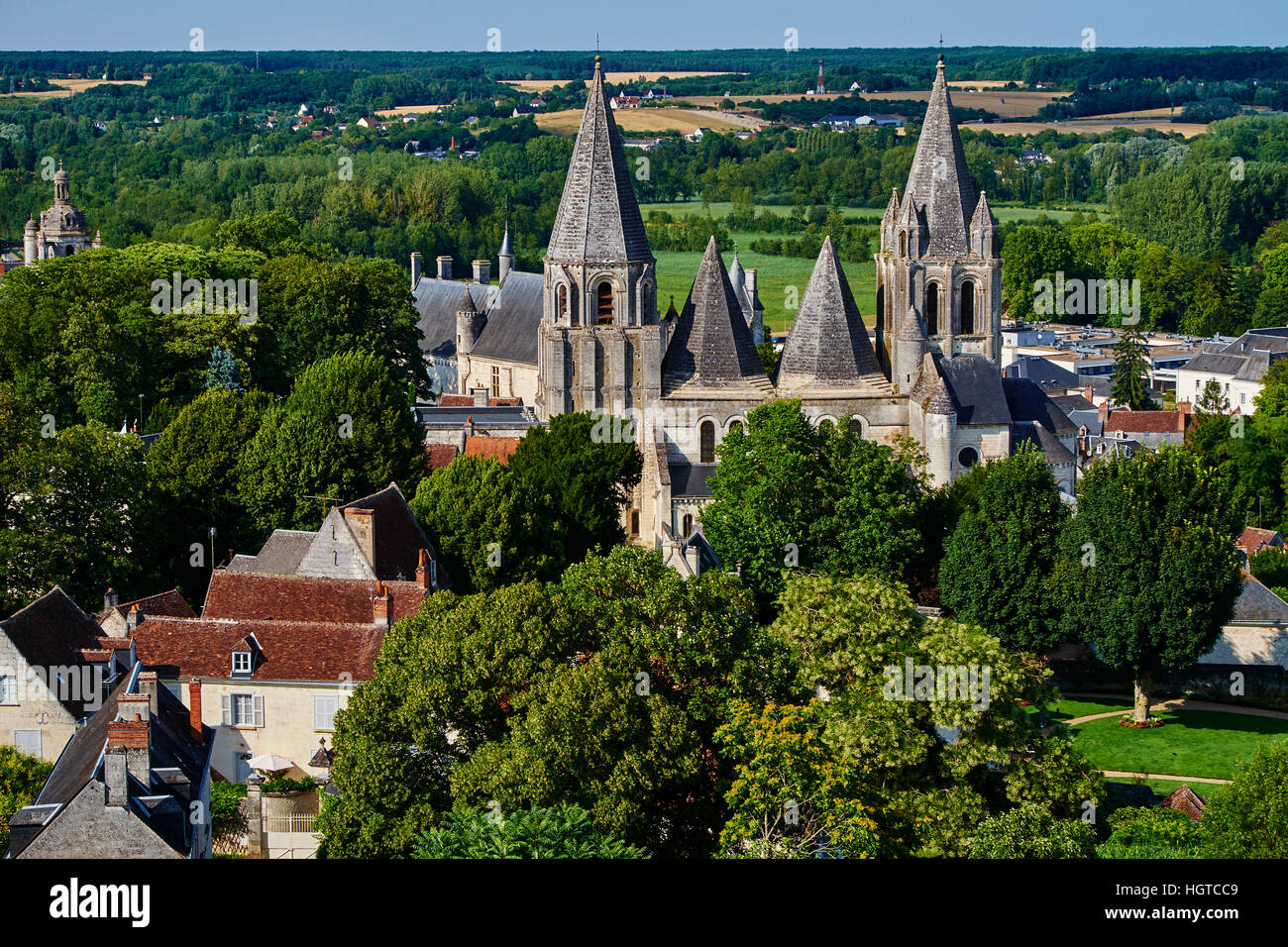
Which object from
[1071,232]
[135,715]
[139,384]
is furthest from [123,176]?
[135,715]

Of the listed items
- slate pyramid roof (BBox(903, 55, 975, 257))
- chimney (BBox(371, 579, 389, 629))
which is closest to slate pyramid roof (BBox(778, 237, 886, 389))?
slate pyramid roof (BBox(903, 55, 975, 257))

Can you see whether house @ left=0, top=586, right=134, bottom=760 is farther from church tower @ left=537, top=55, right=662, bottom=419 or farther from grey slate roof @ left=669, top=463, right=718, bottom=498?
church tower @ left=537, top=55, right=662, bottom=419

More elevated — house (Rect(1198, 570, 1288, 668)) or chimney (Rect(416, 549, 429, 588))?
chimney (Rect(416, 549, 429, 588))

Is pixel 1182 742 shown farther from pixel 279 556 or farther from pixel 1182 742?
pixel 279 556

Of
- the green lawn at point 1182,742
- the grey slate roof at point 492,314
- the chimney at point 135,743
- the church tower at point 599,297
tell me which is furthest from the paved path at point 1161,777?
the grey slate roof at point 492,314

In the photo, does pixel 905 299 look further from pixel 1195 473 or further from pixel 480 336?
pixel 480 336

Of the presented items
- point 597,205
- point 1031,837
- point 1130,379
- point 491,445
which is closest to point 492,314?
point 491,445
